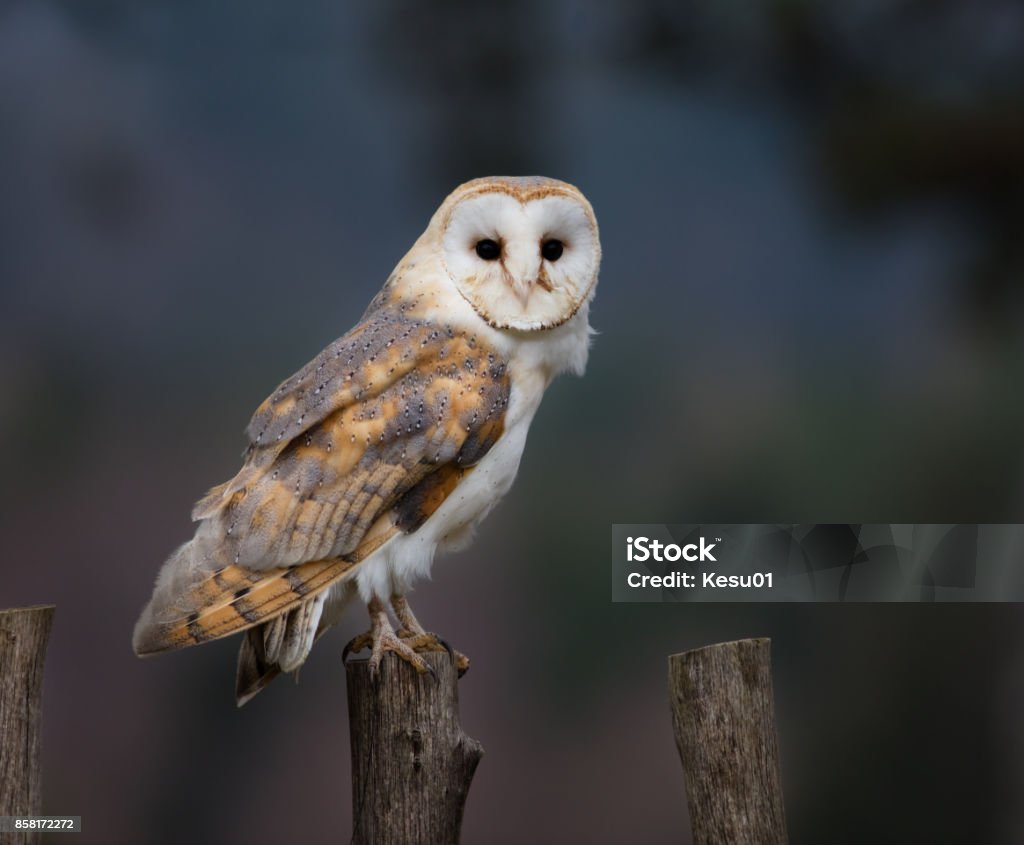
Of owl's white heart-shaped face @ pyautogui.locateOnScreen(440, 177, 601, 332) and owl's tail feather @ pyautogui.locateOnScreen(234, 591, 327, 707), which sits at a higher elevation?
owl's white heart-shaped face @ pyautogui.locateOnScreen(440, 177, 601, 332)

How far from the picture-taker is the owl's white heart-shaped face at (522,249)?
172 cm

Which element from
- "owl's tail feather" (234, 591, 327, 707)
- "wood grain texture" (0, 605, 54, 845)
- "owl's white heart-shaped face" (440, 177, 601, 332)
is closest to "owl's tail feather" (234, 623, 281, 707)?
"owl's tail feather" (234, 591, 327, 707)

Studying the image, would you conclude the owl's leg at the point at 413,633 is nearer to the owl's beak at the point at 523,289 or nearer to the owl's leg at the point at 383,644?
the owl's leg at the point at 383,644

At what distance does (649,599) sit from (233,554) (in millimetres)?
869

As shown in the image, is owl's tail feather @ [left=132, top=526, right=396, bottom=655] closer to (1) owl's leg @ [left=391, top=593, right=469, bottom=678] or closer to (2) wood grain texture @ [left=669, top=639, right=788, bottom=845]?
(1) owl's leg @ [left=391, top=593, right=469, bottom=678]

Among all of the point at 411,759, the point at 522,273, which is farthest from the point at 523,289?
the point at 411,759

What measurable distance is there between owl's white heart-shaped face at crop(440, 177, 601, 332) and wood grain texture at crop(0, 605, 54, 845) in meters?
0.67

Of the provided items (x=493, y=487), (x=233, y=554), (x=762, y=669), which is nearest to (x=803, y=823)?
(x=762, y=669)

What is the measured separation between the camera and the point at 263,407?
5.99ft

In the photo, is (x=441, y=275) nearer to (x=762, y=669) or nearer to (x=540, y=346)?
(x=540, y=346)

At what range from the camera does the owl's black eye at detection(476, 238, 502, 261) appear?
176 cm

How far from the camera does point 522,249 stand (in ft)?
5.63

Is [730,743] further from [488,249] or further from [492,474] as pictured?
[488,249]

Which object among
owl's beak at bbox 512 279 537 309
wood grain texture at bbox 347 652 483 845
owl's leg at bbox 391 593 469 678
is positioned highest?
owl's beak at bbox 512 279 537 309
